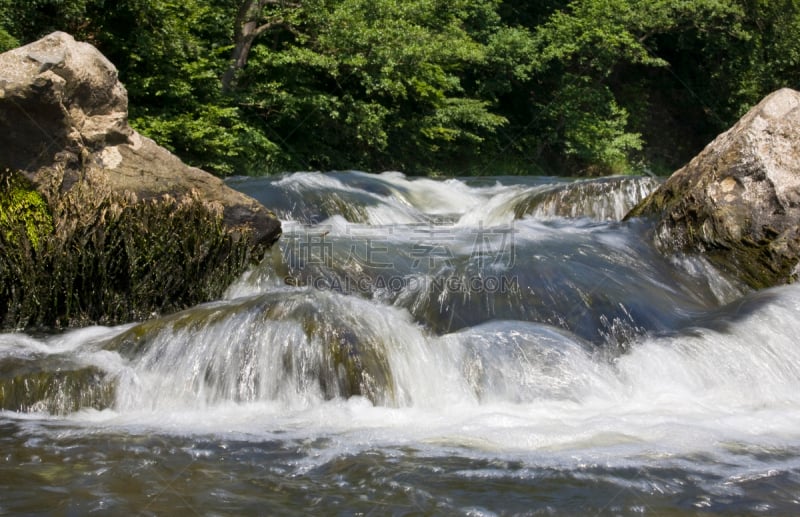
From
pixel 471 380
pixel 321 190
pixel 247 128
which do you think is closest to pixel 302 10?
pixel 247 128

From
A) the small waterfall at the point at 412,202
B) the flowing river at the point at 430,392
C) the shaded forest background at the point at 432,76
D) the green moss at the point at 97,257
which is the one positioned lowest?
the flowing river at the point at 430,392

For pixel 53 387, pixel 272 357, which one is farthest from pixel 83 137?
pixel 272 357

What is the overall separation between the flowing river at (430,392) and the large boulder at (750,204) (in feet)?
1.03

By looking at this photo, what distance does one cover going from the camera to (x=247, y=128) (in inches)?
591

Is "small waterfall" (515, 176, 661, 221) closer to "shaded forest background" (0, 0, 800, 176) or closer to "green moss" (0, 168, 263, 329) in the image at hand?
"green moss" (0, 168, 263, 329)

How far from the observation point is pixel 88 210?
6.46 metres

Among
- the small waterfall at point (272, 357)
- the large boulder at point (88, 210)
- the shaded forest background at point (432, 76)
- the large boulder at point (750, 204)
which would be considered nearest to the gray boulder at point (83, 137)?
the large boulder at point (88, 210)

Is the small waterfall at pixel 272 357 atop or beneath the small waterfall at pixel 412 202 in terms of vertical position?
beneath

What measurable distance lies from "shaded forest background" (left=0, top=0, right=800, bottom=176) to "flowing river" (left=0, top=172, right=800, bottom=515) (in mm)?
6654

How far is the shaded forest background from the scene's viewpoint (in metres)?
13.5

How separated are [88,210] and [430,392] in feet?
10.3

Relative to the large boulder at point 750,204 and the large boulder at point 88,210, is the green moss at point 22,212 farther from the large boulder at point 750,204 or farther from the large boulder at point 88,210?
the large boulder at point 750,204

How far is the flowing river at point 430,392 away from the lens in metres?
3.65

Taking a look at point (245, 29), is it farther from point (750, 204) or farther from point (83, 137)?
point (750, 204)
